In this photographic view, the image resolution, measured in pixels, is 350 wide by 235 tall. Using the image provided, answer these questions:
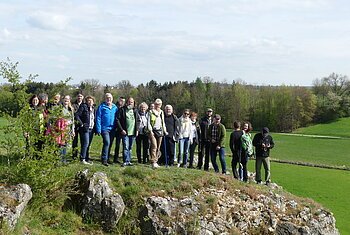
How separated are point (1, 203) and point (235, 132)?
7.85m

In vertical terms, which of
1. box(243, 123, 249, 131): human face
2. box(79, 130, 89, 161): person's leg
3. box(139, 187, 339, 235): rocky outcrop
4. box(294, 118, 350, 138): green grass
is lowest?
box(294, 118, 350, 138): green grass

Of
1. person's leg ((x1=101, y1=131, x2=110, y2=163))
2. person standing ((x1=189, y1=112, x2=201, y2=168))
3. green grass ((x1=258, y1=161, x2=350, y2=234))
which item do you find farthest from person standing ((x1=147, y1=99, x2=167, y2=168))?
green grass ((x1=258, y1=161, x2=350, y2=234))

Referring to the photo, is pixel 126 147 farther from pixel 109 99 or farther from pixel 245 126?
pixel 245 126

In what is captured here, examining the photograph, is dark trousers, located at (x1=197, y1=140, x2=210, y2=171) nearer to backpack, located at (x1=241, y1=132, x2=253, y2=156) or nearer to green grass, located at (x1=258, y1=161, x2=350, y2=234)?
backpack, located at (x1=241, y1=132, x2=253, y2=156)

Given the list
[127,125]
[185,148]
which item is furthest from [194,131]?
[127,125]

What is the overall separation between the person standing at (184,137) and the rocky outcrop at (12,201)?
6244mm

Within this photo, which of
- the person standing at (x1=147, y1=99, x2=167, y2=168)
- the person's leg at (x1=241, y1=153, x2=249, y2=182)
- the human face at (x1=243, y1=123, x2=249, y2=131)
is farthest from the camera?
the human face at (x1=243, y1=123, x2=249, y2=131)

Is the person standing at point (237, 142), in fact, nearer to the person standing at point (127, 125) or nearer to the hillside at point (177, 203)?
the hillside at point (177, 203)

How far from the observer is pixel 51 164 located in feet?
30.6

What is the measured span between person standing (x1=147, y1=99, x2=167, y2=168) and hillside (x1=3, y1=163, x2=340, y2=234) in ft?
3.68

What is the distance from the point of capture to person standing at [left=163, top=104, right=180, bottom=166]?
13906 millimetres

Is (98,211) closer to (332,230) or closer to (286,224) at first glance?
(286,224)

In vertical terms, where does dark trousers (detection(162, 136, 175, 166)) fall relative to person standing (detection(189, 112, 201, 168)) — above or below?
below

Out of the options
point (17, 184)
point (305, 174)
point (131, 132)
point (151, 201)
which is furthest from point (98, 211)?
point (305, 174)
